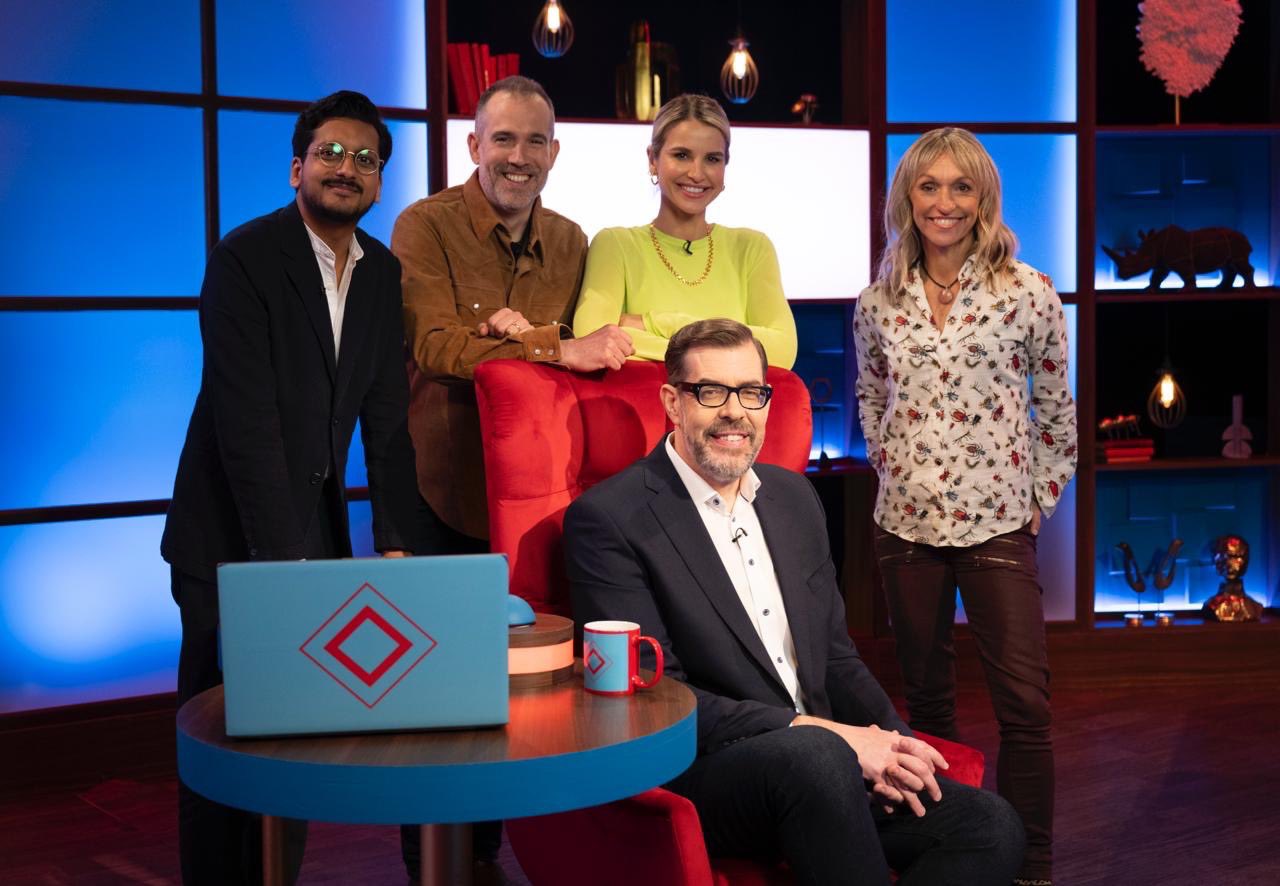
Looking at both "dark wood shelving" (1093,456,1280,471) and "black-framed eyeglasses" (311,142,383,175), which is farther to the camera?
"dark wood shelving" (1093,456,1280,471)

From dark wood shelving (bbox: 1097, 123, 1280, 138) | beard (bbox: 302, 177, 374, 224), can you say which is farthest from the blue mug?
dark wood shelving (bbox: 1097, 123, 1280, 138)

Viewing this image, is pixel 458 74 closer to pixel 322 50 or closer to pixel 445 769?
pixel 322 50

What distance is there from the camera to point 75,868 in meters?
3.40

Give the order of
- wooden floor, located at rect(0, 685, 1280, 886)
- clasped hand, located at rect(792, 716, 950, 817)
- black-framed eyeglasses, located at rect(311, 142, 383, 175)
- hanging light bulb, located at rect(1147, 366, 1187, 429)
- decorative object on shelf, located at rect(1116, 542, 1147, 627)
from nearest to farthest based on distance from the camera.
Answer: clasped hand, located at rect(792, 716, 950, 817)
black-framed eyeglasses, located at rect(311, 142, 383, 175)
wooden floor, located at rect(0, 685, 1280, 886)
decorative object on shelf, located at rect(1116, 542, 1147, 627)
hanging light bulb, located at rect(1147, 366, 1187, 429)

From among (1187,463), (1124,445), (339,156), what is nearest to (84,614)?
(339,156)

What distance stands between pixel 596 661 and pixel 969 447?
4.16 feet

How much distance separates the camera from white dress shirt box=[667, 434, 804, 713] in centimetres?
250

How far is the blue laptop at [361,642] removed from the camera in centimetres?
171

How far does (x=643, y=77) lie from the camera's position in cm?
491

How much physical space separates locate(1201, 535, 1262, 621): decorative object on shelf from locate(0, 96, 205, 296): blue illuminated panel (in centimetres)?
367

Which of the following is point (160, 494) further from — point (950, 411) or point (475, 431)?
point (950, 411)

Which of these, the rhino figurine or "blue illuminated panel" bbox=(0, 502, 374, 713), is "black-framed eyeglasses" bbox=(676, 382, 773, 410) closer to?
"blue illuminated panel" bbox=(0, 502, 374, 713)

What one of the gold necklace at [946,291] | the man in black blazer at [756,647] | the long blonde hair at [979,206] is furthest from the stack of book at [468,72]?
the man in black blazer at [756,647]

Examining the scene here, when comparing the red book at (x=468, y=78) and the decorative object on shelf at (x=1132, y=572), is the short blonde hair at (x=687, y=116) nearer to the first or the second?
the red book at (x=468, y=78)
